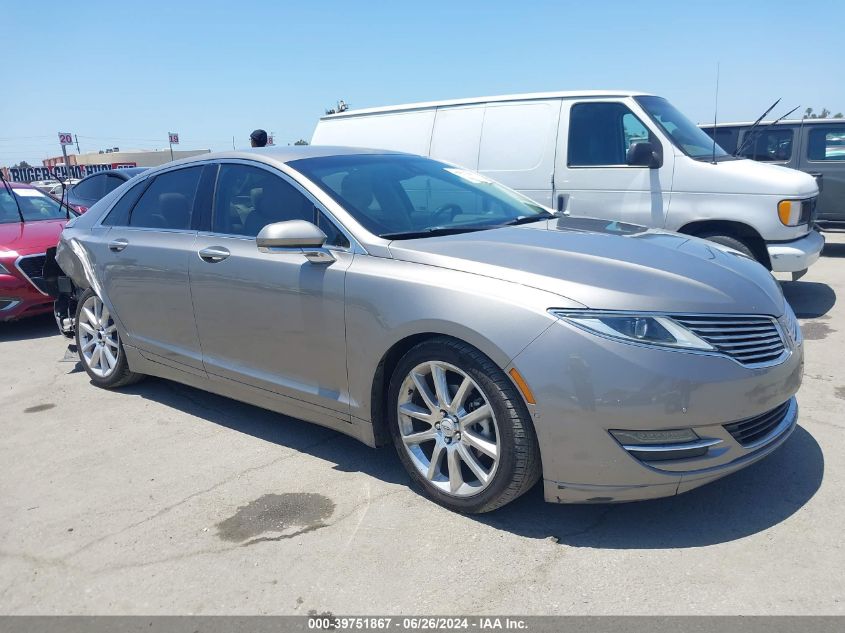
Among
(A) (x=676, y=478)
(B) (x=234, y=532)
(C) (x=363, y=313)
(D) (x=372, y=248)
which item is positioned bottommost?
(B) (x=234, y=532)

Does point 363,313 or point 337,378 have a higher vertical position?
point 363,313

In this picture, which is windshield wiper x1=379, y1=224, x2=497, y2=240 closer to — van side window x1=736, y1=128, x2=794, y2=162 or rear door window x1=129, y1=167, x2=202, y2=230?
rear door window x1=129, y1=167, x2=202, y2=230

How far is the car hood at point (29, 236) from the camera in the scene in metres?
7.02

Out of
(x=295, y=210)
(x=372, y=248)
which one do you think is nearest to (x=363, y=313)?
(x=372, y=248)

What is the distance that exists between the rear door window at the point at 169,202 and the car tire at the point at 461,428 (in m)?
1.98

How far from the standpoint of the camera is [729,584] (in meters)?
2.61

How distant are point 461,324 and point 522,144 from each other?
4570 millimetres

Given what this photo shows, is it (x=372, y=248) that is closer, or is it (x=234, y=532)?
(x=234, y=532)

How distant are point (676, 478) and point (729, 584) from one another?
1.34 ft

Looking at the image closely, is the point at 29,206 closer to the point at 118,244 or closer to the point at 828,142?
the point at 118,244

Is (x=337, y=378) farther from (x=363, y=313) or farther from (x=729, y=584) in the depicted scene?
(x=729, y=584)

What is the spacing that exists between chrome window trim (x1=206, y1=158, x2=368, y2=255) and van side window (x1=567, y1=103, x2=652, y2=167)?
3689 millimetres

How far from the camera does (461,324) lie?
297cm
